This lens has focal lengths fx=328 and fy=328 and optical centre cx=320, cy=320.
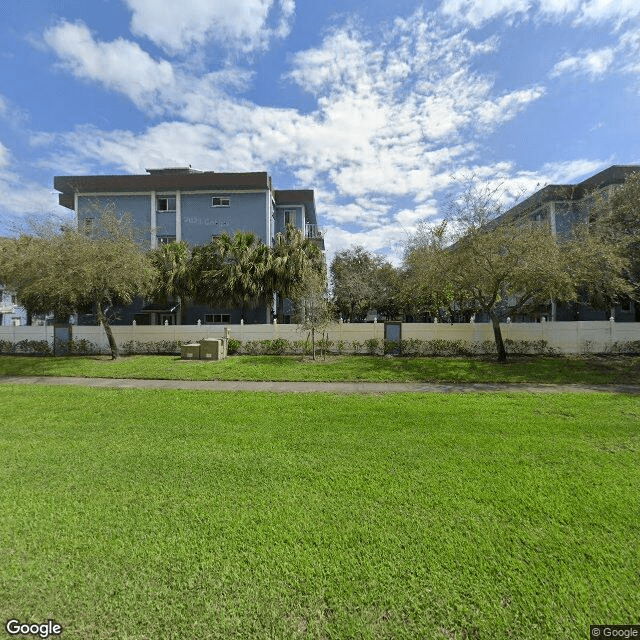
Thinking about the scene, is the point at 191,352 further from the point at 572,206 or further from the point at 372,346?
the point at 572,206

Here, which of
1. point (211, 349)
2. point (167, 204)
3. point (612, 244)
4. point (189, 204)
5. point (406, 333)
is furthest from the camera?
point (167, 204)

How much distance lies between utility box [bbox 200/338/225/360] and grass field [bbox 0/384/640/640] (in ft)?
28.6

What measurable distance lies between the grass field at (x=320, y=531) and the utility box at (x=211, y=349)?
28.6 feet

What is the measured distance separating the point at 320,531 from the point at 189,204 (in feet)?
85.5

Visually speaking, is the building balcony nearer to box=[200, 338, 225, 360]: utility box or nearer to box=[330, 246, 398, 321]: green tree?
box=[330, 246, 398, 321]: green tree

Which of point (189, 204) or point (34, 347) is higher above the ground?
point (189, 204)

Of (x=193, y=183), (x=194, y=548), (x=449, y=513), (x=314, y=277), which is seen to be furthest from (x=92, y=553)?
(x=193, y=183)

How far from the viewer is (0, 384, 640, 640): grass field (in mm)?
2143

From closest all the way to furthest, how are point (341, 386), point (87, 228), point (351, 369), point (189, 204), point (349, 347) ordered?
point (341, 386), point (351, 369), point (87, 228), point (349, 347), point (189, 204)

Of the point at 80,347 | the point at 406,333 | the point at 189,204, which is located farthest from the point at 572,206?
the point at 80,347

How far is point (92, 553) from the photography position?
2656 millimetres

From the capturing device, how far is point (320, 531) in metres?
2.93

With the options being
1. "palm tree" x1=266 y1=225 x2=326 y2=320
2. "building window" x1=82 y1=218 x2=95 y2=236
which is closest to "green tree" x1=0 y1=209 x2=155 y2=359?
"building window" x1=82 y1=218 x2=95 y2=236

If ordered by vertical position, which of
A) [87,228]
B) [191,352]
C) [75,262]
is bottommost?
[191,352]
